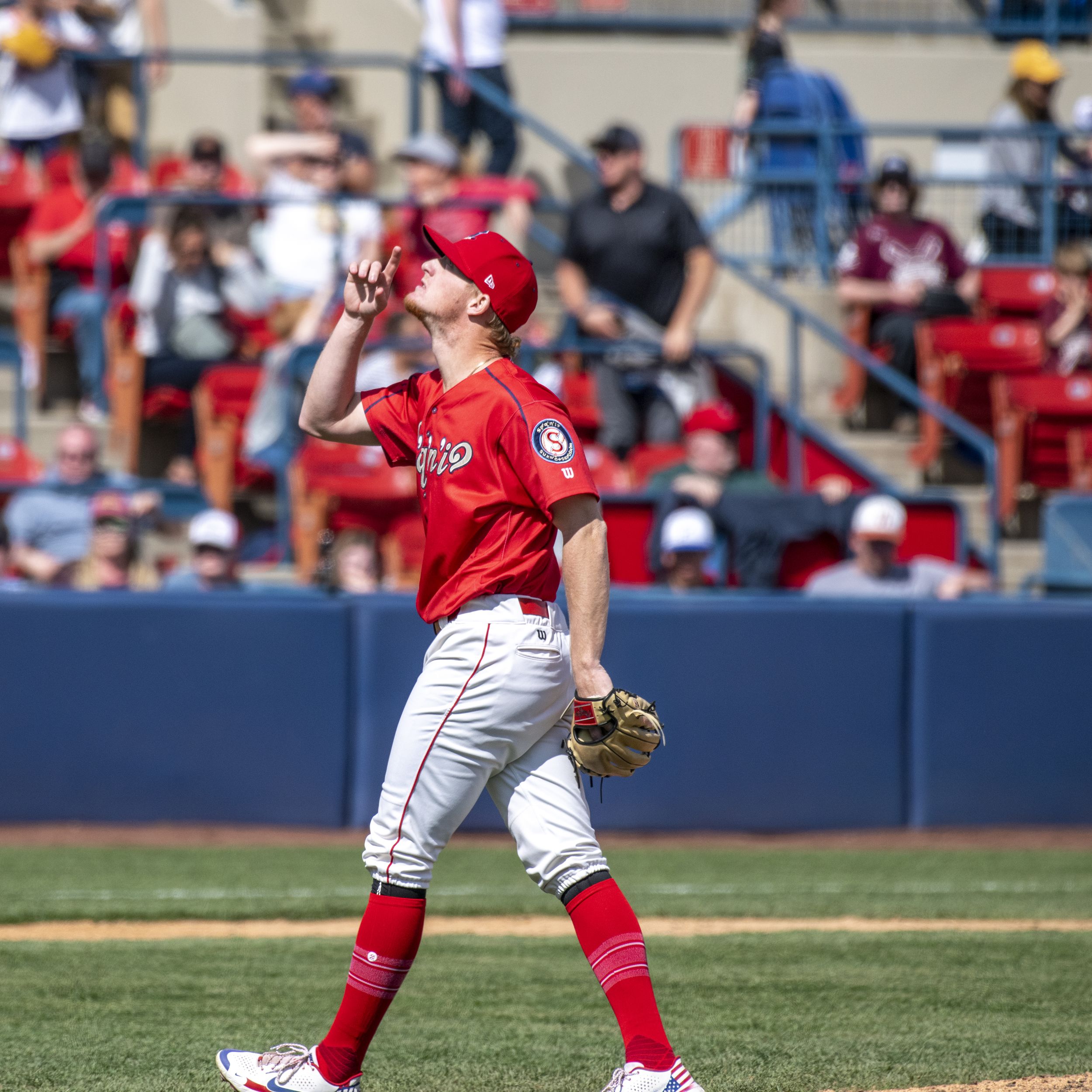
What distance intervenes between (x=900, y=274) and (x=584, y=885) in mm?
8499

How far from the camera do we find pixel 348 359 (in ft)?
12.8

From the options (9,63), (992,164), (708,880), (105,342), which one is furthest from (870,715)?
(9,63)

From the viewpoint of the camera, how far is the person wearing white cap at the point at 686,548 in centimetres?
862

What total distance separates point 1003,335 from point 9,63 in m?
6.91

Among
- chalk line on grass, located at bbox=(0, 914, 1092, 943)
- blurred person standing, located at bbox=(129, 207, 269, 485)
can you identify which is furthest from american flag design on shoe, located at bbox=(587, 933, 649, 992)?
blurred person standing, located at bbox=(129, 207, 269, 485)

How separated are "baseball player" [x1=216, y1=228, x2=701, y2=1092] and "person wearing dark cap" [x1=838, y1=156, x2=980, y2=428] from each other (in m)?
7.96

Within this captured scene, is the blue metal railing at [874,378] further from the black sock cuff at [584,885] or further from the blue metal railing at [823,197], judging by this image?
the black sock cuff at [584,885]

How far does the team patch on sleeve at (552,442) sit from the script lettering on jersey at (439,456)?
16 centimetres

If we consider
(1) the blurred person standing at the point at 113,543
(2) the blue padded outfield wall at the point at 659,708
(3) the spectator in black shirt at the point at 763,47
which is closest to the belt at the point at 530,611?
(2) the blue padded outfield wall at the point at 659,708

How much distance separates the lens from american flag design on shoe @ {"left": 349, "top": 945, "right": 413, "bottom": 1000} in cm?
358

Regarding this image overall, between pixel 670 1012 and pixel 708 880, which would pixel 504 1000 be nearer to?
pixel 670 1012

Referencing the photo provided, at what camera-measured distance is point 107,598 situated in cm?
798

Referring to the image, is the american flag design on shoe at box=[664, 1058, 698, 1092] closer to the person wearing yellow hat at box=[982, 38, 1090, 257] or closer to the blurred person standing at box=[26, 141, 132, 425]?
the blurred person standing at box=[26, 141, 132, 425]

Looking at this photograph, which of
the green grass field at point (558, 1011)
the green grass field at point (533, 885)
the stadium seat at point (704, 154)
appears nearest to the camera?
the green grass field at point (558, 1011)
